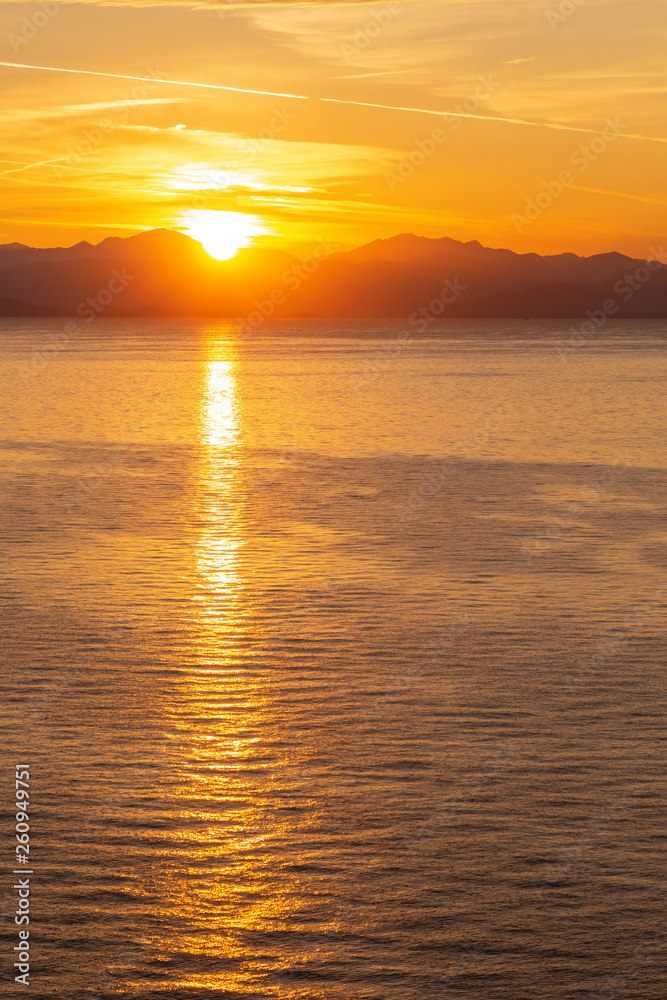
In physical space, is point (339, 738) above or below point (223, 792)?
above

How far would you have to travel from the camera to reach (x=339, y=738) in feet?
43.5

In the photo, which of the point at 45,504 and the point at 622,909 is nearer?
the point at 622,909

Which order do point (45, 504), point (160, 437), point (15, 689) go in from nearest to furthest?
point (15, 689)
point (45, 504)
point (160, 437)

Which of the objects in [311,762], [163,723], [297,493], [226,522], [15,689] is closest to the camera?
[311,762]

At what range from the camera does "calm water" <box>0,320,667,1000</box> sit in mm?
8969

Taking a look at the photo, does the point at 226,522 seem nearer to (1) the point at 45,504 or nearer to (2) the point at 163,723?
(1) the point at 45,504

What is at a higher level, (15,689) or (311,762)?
(15,689)

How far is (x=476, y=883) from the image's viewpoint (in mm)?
9938

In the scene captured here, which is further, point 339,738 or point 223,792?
point 339,738

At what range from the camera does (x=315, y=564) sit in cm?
2269

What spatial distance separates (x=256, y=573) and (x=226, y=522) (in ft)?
20.3

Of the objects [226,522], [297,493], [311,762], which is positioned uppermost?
[297,493]

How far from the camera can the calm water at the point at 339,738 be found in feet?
29.4

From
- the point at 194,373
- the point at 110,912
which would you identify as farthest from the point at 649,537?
the point at 194,373
